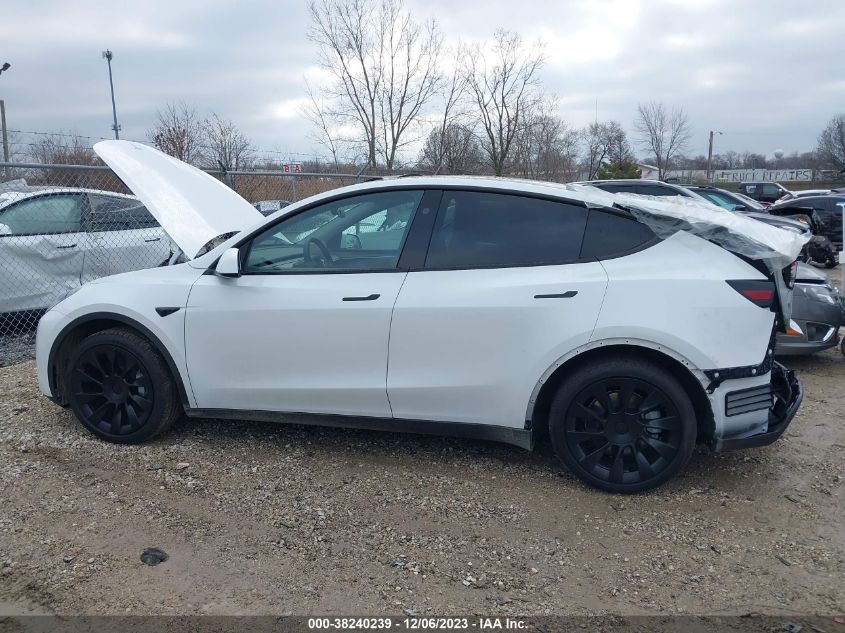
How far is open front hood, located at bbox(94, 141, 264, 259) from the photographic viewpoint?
4.49m

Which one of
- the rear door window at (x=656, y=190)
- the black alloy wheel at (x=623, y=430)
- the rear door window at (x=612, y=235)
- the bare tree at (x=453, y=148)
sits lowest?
the black alloy wheel at (x=623, y=430)

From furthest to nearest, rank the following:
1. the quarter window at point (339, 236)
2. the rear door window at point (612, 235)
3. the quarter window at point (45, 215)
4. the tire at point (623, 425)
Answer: the quarter window at point (45, 215) → the quarter window at point (339, 236) → the rear door window at point (612, 235) → the tire at point (623, 425)

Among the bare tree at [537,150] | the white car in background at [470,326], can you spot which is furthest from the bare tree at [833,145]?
the white car in background at [470,326]

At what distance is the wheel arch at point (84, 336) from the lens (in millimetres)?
4160

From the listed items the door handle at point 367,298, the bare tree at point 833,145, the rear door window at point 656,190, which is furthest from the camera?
the bare tree at point 833,145

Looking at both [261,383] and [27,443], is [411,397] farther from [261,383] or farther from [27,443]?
[27,443]

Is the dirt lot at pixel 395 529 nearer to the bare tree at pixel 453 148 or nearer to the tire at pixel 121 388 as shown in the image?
the tire at pixel 121 388

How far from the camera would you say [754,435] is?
349cm

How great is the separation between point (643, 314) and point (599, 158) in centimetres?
3027

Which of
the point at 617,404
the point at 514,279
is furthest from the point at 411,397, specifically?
the point at 617,404

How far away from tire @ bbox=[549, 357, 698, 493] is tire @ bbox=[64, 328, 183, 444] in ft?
7.76

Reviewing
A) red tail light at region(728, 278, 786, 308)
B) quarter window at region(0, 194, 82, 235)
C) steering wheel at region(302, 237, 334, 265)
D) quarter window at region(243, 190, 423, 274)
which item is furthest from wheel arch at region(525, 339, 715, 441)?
quarter window at region(0, 194, 82, 235)

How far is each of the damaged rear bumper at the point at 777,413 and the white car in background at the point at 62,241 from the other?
5.96 m

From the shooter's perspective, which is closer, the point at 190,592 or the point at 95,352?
the point at 190,592
